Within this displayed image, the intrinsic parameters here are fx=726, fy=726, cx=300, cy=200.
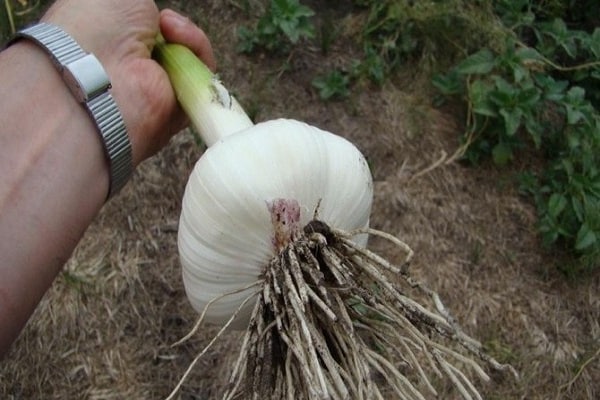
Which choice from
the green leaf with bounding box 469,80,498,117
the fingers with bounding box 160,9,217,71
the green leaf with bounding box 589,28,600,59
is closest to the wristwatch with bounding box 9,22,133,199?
the fingers with bounding box 160,9,217,71

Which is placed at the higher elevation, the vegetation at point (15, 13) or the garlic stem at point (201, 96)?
the garlic stem at point (201, 96)

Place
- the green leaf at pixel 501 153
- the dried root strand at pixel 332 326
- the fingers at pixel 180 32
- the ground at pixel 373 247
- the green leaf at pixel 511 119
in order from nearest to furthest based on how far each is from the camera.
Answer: the dried root strand at pixel 332 326 → the fingers at pixel 180 32 → the ground at pixel 373 247 → the green leaf at pixel 511 119 → the green leaf at pixel 501 153

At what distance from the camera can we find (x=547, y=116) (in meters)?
2.13

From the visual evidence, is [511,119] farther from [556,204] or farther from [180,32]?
[180,32]

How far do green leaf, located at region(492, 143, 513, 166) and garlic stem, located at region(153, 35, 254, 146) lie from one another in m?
0.93

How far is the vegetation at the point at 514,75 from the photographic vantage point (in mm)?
1941

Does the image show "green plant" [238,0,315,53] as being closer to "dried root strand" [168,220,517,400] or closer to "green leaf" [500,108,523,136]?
"green leaf" [500,108,523,136]

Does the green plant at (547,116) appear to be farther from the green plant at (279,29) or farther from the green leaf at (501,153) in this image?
the green plant at (279,29)

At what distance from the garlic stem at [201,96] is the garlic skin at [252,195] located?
0.51 ft

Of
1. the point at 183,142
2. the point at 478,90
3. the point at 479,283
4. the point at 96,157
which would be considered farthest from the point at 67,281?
the point at 478,90

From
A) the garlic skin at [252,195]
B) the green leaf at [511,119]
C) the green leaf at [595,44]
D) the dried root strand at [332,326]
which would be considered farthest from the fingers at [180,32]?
the green leaf at [595,44]

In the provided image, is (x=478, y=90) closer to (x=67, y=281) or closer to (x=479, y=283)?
(x=479, y=283)

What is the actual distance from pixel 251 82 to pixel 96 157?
3.15 ft

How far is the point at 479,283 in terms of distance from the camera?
1.97 m
